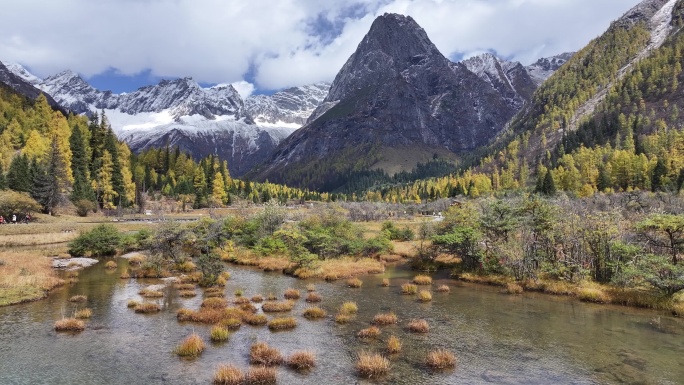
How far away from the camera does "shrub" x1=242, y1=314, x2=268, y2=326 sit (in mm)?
34594

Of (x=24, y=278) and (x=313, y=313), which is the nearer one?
(x=313, y=313)

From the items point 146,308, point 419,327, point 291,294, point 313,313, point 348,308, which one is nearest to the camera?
point 419,327

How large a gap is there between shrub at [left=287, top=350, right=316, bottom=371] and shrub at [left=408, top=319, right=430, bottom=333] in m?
9.77

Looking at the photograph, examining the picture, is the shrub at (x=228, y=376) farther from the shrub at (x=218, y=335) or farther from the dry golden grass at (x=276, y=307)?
the dry golden grass at (x=276, y=307)

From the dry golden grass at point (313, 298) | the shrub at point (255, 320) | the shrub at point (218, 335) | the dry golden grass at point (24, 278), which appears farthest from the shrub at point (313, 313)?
the dry golden grass at point (24, 278)

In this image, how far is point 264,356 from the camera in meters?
26.0

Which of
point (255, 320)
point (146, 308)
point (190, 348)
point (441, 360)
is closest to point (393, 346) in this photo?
point (441, 360)

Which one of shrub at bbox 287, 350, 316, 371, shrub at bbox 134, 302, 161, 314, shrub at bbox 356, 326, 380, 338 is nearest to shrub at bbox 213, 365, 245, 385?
shrub at bbox 287, 350, 316, 371

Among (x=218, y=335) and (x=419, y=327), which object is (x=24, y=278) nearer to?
(x=218, y=335)

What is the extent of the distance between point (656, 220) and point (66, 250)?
84219 millimetres

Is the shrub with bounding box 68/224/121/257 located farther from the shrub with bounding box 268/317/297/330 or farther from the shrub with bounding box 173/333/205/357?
the shrub with bounding box 173/333/205/357

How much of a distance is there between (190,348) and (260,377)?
644 centimetres

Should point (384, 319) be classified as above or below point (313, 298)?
above

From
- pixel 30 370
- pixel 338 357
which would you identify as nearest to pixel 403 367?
pixel 338 357
